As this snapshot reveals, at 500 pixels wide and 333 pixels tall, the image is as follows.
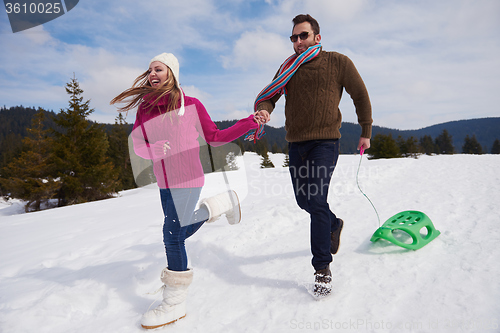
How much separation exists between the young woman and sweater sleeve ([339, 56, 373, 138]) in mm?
942

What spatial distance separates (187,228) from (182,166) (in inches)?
20.7

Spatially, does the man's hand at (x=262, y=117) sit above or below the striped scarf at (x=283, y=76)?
below

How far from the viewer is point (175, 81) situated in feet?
7.71

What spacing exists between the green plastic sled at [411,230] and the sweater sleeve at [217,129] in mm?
1889

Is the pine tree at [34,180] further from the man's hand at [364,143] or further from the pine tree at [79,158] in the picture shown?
the man's hand at [364,143]

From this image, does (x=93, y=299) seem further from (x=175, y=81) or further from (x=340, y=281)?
(x=340, y=281)

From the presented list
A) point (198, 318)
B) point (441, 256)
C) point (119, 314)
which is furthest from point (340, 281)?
point (119, 314)

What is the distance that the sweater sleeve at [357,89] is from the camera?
251 cm

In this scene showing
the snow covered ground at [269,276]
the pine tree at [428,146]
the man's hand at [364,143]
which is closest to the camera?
the snow covered ground at [269,276]

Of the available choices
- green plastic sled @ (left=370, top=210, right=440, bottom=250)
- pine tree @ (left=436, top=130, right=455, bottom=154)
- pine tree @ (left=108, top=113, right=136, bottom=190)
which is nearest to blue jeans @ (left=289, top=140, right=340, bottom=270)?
green plastic sled @ (left=370, top=210, right=440, bottom=250)

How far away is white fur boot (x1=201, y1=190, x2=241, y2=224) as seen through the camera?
249cm

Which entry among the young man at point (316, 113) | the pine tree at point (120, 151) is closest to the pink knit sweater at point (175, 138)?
the young man at point (316, 113)

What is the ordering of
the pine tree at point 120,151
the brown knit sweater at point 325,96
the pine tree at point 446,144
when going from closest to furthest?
1. the brown knit sweater at point 325,96
2. the pine tree at point 120,151
3. the pine tree at point 446,144
